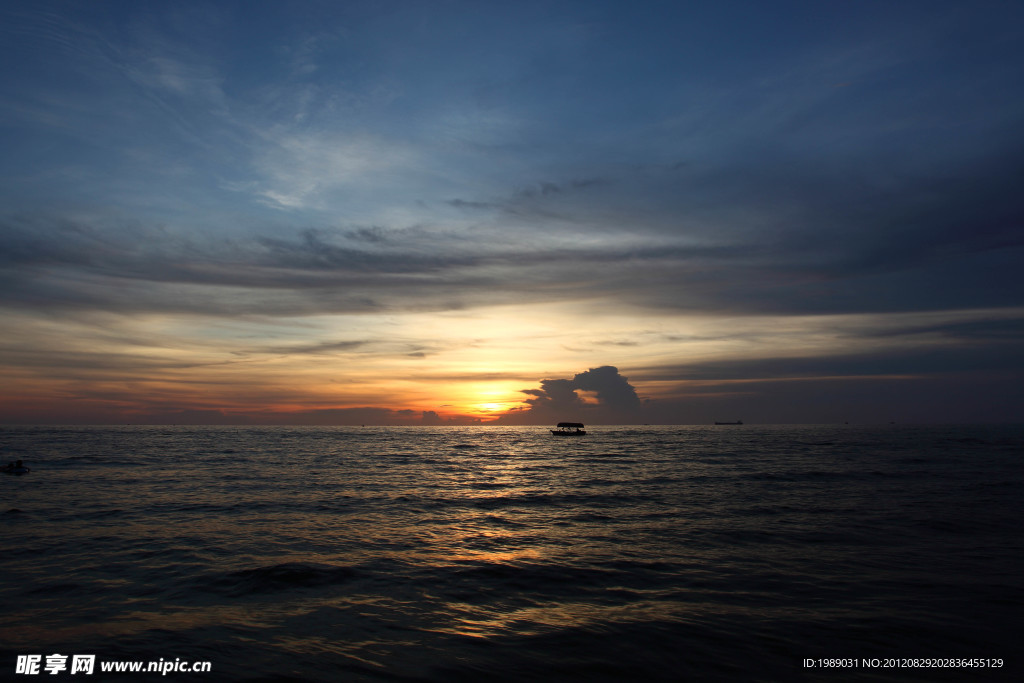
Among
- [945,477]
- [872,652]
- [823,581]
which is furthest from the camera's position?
[945,477]

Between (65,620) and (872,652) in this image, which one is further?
(65,620)

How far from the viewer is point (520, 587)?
17.5 meters

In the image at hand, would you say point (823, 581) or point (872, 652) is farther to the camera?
point (823, 581)

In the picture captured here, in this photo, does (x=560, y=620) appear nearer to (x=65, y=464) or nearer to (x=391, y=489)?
(x=391, y=489)

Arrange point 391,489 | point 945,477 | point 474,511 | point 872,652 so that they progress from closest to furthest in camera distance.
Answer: point 872,652
point 474,511
point 391,489
point 945,477

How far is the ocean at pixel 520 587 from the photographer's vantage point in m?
12.0

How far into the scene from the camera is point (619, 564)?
20.1 m

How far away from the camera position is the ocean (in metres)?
12.0

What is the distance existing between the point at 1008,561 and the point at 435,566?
2163 cm

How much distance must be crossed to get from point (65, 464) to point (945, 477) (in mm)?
92309

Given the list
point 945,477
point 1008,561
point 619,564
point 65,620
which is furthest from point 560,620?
point 945,477

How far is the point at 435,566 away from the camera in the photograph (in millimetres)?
20109

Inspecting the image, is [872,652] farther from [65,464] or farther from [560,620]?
[65,464]

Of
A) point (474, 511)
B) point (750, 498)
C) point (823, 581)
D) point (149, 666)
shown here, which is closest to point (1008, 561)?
point (823, 581)
